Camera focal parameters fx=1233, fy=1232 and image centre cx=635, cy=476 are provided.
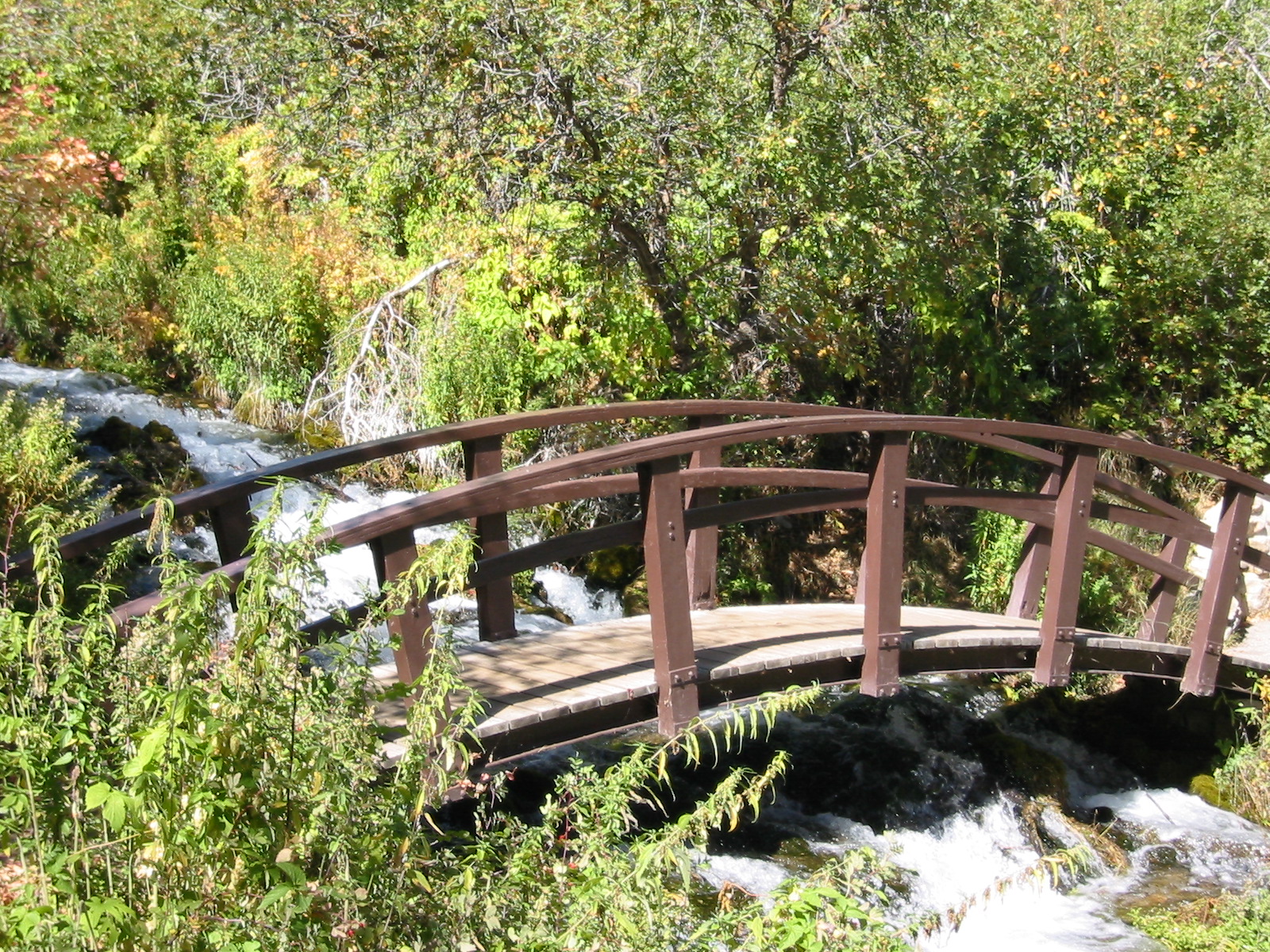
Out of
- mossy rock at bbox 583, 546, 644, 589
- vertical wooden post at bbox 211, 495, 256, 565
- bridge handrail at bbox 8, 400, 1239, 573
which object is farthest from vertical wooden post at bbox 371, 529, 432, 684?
mossy rock at bbox 583, 546, 644, 589

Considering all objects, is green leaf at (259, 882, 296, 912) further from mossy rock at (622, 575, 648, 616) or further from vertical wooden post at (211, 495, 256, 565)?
mossy rock at (622, 575, 648, 616)

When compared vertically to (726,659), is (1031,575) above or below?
below

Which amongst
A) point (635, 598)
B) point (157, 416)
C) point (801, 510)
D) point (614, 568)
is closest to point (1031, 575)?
point (801, 510)

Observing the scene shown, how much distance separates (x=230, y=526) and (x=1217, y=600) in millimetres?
5292

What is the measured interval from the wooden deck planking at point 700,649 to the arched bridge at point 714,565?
0.01 meters

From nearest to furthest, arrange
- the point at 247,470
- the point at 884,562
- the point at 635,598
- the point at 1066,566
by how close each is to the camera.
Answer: the point at 884,562 → the point at 1066,566 → the point at 635,598 → the point at 247,470

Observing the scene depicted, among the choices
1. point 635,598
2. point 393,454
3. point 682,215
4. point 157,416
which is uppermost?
point 682,215

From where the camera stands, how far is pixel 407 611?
388 centimetres

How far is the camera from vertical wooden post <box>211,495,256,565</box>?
447 cm

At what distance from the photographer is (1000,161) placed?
33.1 ft

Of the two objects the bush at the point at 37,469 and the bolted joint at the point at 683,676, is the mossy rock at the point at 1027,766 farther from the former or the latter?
the bush at the point at 37,469

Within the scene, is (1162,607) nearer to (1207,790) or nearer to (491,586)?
(1207,790)

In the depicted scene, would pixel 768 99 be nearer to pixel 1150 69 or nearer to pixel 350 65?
pixel 350 65

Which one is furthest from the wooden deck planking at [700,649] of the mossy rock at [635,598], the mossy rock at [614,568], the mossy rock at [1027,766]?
the mossy rock at [614,568]
